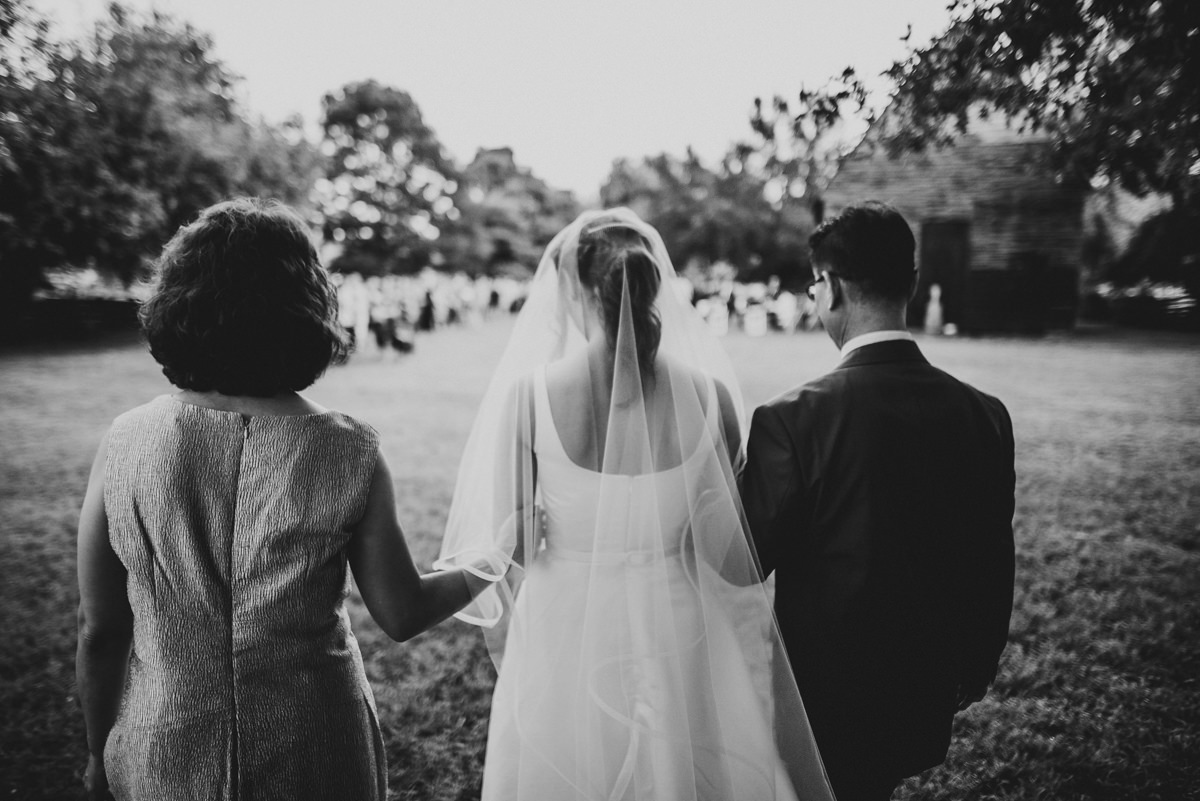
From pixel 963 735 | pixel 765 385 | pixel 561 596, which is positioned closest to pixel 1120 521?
pixel 963 735

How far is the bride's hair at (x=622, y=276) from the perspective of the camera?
196cm

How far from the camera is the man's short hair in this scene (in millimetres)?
1730

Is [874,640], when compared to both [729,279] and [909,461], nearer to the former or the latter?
[909,461]

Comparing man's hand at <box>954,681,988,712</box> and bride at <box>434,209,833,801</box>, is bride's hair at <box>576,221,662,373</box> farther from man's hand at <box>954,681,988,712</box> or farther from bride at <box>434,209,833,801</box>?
man's hand at <box>954,681,988,712</box>

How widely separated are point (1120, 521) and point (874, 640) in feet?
18.1

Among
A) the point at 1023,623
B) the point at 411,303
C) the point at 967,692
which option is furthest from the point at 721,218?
the point at 967,692

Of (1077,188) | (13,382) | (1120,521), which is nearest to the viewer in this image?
(1077,188)

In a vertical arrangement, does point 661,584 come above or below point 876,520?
below

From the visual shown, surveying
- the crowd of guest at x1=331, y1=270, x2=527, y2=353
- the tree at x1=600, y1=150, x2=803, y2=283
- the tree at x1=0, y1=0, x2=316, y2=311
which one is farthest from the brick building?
the tree at x1=0, y1=0, x2=316, y2=311

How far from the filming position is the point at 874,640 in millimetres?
1707

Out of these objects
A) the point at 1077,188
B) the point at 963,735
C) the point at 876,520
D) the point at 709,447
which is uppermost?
the point at 1077,188

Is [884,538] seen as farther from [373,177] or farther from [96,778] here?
[373,177]

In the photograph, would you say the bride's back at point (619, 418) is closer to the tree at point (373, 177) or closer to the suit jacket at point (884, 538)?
the suit jacket at point (884, 538)

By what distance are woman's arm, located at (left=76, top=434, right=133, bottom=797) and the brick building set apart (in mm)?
23332
